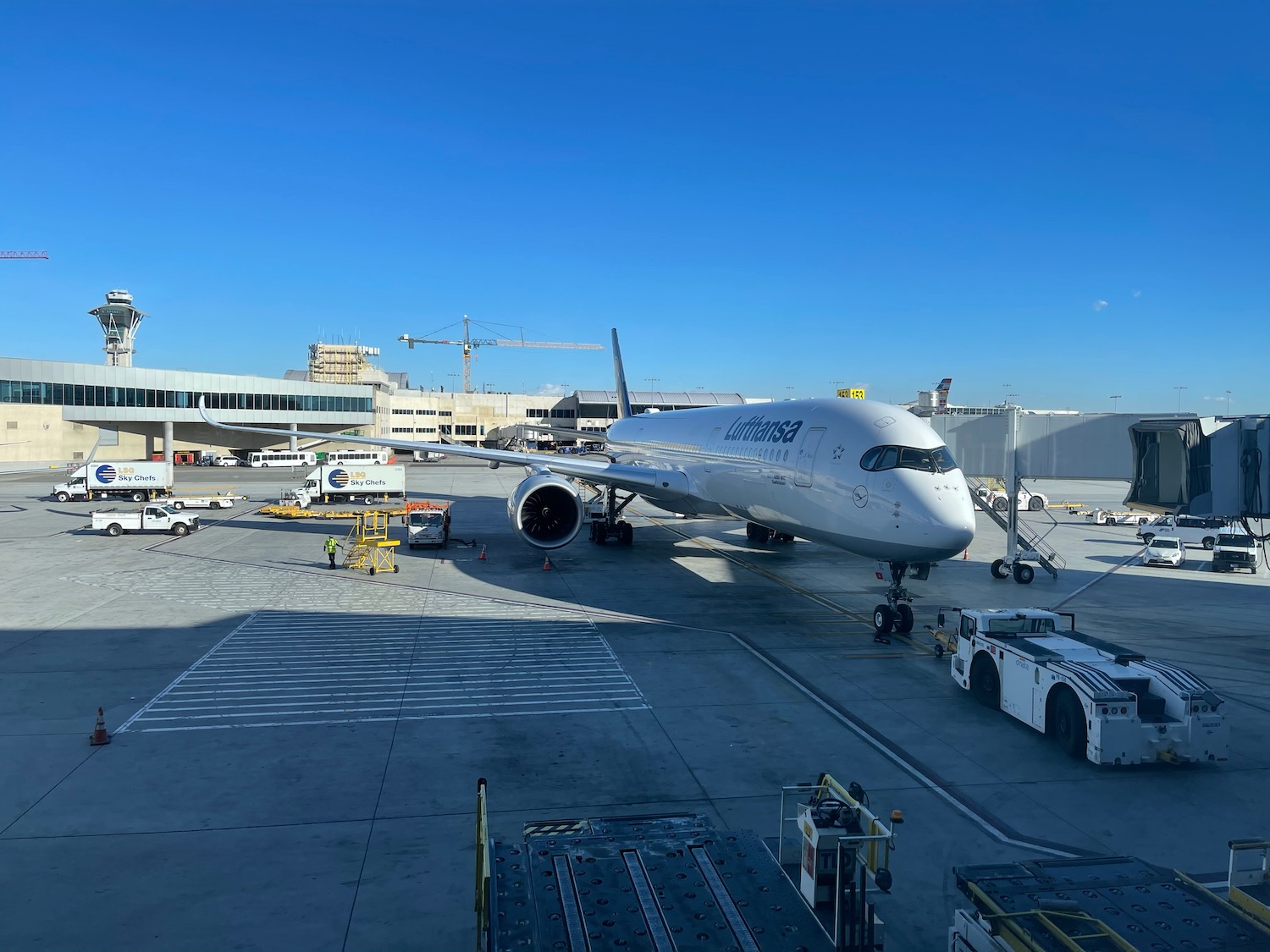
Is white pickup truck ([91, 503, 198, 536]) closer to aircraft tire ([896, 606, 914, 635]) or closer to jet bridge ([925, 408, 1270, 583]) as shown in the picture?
aircraft tire ([896, 606, 914, 635])

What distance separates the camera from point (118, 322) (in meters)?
119

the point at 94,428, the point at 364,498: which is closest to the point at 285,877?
the point at 364,498

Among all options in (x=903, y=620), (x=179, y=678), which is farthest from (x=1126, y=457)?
(x=179, y=678)

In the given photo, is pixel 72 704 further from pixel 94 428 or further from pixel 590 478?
pixel 94 428

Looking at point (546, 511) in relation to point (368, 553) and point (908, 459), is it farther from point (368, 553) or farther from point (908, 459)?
point (908, 459)

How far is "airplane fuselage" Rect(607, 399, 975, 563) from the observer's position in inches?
625

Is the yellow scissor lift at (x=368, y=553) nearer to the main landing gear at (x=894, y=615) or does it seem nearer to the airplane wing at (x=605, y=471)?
the airplane wing at (x=605, y=471)

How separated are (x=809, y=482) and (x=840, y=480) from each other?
117 cm

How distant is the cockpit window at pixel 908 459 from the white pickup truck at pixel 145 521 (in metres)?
29.5

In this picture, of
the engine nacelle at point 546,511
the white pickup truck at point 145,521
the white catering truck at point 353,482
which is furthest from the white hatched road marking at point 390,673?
the white catering truck at point 353,482

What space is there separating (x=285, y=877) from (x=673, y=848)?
467 cm

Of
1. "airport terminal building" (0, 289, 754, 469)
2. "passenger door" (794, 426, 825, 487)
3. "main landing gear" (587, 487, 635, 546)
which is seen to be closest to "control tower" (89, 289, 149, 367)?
"airport terminal building" (0, 289, 754, 469)

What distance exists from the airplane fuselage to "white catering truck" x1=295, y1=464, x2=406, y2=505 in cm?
2528

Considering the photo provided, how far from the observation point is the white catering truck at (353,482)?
44562mm
